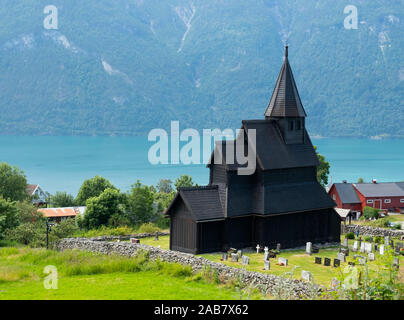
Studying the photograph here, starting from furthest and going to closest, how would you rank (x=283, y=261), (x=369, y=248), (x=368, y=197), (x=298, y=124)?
(x=368, y=197) < (x=298, y=124) < (x=369, y=248) < (x=283, y=261)

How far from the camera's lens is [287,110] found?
3181 cm

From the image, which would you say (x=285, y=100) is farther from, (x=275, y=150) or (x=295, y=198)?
(x=295, y=198)

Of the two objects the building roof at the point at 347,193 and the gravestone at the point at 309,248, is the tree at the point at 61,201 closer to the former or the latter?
the building roof at the point at 347,193

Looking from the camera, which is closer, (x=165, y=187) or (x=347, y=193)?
(x=347, y=193)

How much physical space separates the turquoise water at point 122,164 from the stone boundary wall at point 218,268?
69921 mm

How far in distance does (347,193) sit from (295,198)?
75.1 feet

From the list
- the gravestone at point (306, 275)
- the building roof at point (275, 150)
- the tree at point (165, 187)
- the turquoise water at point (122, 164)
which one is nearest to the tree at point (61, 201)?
the tree at point (165, 187)

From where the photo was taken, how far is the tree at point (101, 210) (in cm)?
4038

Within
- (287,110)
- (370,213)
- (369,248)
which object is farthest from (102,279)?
(370,213)

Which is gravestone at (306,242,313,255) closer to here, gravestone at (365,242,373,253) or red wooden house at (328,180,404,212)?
gravestone at (365,242,373,253)
